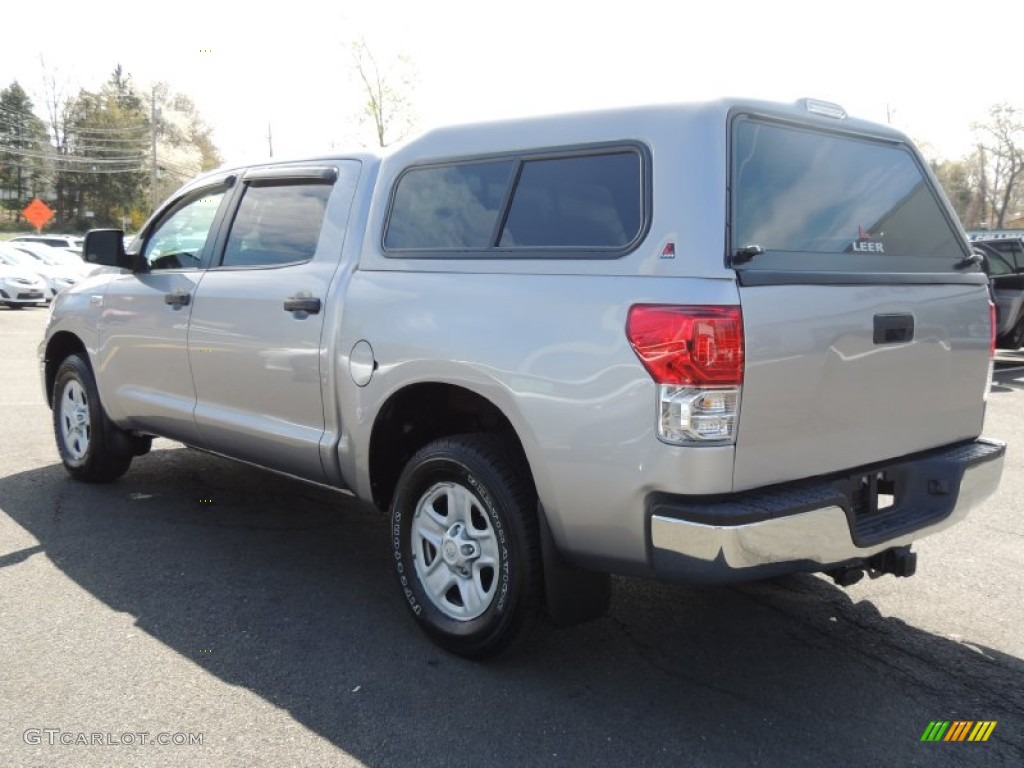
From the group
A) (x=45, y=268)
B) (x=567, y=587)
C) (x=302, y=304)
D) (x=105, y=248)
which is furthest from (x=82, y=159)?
(x=567, y=587)

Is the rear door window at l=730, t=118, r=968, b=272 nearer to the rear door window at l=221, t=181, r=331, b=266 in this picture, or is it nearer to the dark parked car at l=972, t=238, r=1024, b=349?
the rear door window at l=221, t=181, r=331, b=266

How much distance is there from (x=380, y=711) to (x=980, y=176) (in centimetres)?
8410

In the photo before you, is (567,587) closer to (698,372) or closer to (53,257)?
(698,372)

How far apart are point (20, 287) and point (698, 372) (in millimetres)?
22164

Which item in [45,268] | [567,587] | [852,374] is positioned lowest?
[45,268]

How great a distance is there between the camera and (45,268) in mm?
23812

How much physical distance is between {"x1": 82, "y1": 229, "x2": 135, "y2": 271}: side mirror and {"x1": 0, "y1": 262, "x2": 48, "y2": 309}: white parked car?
721 inches

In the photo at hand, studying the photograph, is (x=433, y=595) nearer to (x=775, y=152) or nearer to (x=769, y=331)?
(x=769, y=331)

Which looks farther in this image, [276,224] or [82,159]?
[82,159]

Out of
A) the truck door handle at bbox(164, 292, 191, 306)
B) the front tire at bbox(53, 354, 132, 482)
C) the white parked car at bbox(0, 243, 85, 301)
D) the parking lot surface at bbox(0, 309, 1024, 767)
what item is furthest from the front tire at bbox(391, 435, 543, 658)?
the white parked car at bbox(0, 243, 85, 301)

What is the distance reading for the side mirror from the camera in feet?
17.0

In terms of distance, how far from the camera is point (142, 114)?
80.4 m

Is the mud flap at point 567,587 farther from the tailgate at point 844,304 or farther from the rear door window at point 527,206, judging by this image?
the rear door window at point 527,206

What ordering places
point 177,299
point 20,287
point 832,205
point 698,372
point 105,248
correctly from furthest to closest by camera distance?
point 20,287 → point 105,248 → point 177,299 → point 832,205 → point 698,372
